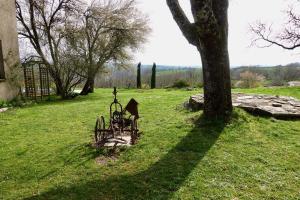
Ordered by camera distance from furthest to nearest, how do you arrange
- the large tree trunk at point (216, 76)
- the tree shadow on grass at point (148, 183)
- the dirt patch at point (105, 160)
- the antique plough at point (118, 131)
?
the large tree trunk at point (216, 76) < the antique plough at point (118, 131) < the dirt patch at point (105, 160) < the tree shadow on grass at point (148, 183)

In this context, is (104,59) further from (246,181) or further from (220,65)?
(246,181)

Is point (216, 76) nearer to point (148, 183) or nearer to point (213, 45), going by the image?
point (213, 45)

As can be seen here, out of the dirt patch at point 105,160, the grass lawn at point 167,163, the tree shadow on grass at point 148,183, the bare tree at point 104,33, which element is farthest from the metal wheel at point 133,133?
the bare tree at point 104,33

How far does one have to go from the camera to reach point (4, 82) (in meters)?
11.8

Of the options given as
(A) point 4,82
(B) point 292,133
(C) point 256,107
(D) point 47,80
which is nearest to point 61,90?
(D) point 47,80

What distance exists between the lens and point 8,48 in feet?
39.8

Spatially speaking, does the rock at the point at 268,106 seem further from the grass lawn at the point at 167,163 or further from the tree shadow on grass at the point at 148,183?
the tree shadow on grass at the point at 148,183

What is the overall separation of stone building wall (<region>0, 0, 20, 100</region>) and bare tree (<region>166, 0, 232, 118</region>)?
841 centimetres

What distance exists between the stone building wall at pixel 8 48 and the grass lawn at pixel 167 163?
18.5 ft

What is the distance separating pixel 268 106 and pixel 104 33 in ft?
42.7

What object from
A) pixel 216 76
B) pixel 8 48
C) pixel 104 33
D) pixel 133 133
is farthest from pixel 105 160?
pixel 104 33

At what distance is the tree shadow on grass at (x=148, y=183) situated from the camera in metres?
3.69

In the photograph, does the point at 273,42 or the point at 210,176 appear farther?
the point at 273,42

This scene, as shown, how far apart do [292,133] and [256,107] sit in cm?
125
